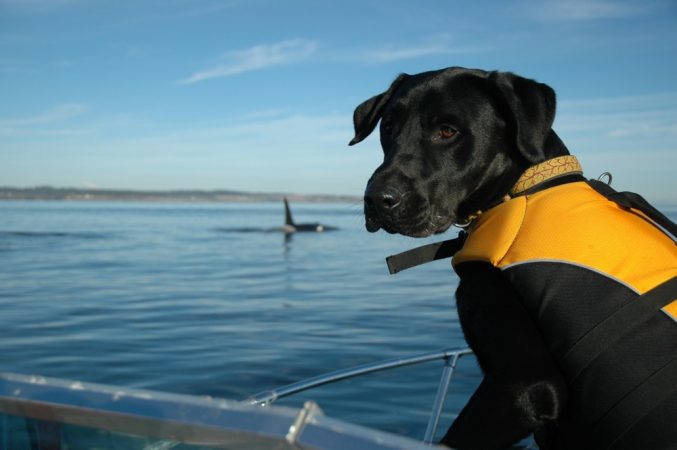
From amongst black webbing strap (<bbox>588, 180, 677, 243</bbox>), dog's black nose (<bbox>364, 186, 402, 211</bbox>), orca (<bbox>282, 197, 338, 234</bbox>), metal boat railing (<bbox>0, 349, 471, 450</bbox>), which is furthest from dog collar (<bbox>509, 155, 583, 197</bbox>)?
orca (<bbox>282, 197, 338, 234</bbox>)

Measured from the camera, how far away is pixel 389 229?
2.88 metres

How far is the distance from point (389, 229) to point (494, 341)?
2.32ft

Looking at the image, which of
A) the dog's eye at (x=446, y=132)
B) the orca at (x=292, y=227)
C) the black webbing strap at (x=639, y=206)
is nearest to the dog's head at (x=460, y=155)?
the dog's eye at (x=446, y=132)

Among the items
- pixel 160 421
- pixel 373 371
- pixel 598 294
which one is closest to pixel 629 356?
pixel 598 294

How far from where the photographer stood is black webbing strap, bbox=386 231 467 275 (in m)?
2.85

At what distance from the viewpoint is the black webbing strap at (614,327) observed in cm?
220

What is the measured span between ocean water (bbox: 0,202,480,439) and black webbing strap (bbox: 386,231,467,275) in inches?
18.5

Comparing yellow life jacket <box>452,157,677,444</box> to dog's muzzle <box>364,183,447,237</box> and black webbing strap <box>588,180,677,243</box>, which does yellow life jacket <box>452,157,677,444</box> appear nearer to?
black webbing strap <box>588,180,677,243</box>

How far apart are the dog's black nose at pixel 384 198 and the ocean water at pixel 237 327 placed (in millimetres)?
493

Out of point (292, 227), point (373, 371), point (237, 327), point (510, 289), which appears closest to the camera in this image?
point (510, 289)

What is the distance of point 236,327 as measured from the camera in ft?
33.7

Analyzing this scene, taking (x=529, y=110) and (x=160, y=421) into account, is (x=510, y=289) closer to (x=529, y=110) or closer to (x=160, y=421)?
(x=529, y=110)

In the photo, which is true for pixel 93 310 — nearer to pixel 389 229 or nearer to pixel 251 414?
pixel 389 229

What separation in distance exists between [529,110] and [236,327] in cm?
801
